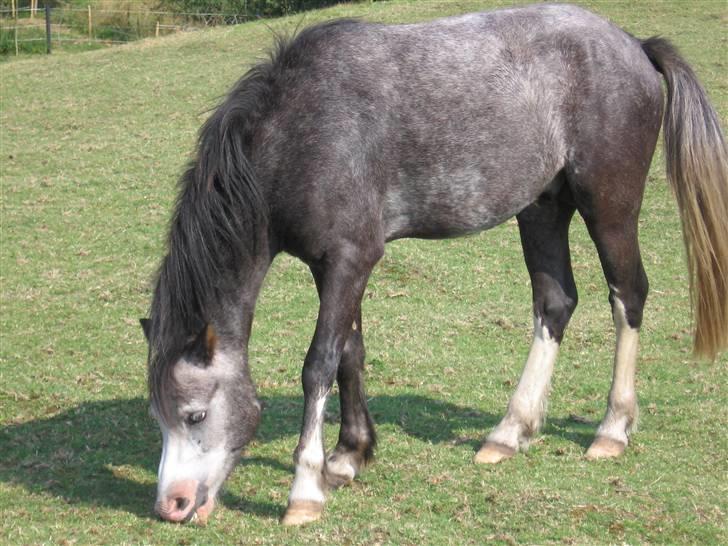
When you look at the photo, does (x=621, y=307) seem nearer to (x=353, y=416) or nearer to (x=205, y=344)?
(x=353, y=416)

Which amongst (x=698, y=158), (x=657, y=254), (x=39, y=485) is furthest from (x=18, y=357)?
(x=657, y=254)

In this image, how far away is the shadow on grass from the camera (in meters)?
5.79

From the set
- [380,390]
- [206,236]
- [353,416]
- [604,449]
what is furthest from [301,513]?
[380,390]

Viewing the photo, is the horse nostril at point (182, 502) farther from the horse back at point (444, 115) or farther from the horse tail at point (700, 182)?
the horse tail at point (700, 182)

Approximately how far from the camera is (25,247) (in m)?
12.8

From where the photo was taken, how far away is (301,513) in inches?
206

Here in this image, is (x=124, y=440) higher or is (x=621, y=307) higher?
(x=621, y=307)

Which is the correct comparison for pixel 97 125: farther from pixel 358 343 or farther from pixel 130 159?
pixel 358 343

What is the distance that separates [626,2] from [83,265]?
18.3 metres

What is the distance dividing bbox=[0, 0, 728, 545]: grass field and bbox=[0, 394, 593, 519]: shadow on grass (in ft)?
0.07

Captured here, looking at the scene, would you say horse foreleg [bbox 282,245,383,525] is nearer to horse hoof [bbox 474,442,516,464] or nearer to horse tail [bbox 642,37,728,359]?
horse hoof [bbox 474,442,516,464]

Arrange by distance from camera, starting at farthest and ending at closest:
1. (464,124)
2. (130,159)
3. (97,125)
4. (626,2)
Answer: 1. (626,2)
2. (97,125)
3. (130,159)
4. (464,124)

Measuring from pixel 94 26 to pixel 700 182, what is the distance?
108 feet

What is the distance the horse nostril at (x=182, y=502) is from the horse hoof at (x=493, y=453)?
1.99 m
